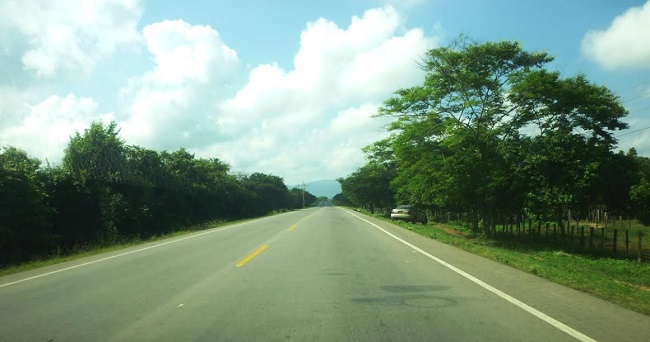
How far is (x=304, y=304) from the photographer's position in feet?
23.1

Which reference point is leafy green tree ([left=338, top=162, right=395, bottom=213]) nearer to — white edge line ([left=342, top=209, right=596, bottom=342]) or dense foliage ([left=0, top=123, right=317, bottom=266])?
dense foliage ([left=0, top=123, right=317, bottom=266])

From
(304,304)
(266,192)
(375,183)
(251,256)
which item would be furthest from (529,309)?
(266,192)

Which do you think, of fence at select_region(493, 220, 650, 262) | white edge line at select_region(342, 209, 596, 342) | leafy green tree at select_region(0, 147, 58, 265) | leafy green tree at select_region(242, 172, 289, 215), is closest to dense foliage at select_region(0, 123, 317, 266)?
leafy green tree at select_region(0, 147, 58, 265)

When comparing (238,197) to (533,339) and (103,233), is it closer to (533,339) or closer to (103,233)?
(103,233)

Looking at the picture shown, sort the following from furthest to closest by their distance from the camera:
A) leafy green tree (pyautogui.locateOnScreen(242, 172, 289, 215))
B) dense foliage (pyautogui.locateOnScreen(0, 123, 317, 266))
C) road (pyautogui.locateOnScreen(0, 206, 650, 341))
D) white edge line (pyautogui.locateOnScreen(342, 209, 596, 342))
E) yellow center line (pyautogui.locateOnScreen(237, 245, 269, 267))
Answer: leafy green tree (pyautogui.locateOnScreen(242, 172, 289, 215)) → dense foliage (pyautogui.locateOnScreen(0, 123, 317, 266)) → yellow center line (pyautogui.locateOnScreen(237, 245, 269, 267)) → road (pyautogui.locateOnScreen(0, 206, 650, 341)) → white edge line (pyautogui.locateOnScreen(342, 209, 596, 342))

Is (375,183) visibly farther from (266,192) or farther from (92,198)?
(92,198)

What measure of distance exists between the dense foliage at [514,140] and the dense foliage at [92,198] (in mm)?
17075

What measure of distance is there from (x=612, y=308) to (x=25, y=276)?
12.4 m

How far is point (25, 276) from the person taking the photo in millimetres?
11289

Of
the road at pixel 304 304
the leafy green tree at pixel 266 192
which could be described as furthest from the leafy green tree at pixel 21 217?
the leafy green tree at pixel 266 192

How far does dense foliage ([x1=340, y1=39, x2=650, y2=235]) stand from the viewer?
72.6 ft

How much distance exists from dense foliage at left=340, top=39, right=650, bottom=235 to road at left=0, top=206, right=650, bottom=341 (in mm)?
12675

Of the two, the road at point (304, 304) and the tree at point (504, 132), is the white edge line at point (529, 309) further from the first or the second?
the tree at point (504, 132)

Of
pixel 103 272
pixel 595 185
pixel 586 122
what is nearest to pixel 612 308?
pixel 103 272
